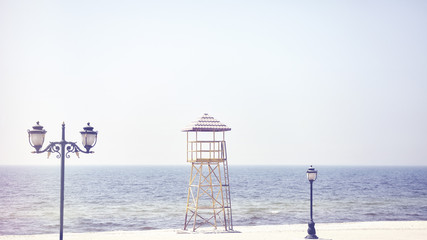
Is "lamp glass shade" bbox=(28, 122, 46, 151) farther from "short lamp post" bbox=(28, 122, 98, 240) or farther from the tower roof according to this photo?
the tower roof

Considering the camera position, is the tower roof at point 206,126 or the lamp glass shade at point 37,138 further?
the tower roof at point 206,126

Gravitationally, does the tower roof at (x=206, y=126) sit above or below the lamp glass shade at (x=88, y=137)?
above

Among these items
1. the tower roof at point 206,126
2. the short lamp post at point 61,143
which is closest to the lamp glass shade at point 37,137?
the short lamp post at point 61,143

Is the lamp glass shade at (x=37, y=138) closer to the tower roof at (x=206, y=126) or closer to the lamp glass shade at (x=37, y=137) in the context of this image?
the lamp glass shade at (x=37, y=137)

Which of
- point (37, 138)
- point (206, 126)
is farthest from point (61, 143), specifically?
point (206, 126)

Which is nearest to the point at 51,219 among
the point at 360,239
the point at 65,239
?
the point at 65,239

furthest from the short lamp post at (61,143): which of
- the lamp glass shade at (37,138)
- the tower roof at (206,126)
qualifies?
the tower roof at (206,126)

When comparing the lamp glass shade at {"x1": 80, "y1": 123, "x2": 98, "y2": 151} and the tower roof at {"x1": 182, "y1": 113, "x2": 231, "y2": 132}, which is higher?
the tower roof at {"x1": 182, "y1": 113, "x2": 231, "y2": 132}

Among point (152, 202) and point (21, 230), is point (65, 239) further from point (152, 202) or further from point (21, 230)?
point (152, 202)

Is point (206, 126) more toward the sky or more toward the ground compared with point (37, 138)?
more toward the sky

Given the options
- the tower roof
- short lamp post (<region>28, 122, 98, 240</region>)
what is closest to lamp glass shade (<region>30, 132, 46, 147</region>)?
short lamp post (<region>28, 122, 98, 240</region>)

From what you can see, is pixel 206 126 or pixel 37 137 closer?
A: pixel 37 137

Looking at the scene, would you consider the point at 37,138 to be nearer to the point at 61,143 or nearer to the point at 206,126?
the point at 61,143

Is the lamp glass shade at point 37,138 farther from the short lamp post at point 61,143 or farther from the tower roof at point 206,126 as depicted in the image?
the tower roof at point 206,126
